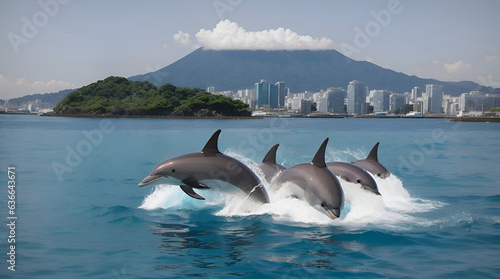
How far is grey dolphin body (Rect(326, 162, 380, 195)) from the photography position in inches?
417

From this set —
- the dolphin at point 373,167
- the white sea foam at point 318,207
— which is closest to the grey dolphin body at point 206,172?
the white sea foam at point 318,207

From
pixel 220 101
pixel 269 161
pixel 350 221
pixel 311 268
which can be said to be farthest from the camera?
pixel 220 101

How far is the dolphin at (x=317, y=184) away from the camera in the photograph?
29.6 ft

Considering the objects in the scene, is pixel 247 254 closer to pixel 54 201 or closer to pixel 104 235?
pixel 104 235

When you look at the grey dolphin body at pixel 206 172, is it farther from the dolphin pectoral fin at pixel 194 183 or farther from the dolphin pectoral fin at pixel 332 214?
the dolphin pectoral fin at pixel 332 214

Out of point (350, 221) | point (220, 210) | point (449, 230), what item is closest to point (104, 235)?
point (220, 210)

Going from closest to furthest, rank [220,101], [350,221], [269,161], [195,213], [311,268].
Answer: [311,268]
[350,221]
[195,213]
[269,161]
[220,101]

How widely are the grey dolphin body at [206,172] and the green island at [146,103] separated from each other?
137 metres

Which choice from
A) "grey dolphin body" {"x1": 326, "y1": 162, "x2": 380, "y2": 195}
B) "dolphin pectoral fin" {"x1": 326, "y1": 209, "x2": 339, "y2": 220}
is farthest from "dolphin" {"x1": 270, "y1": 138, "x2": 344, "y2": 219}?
"grey dolphin body" {"x1": 326, "y1": 162, "x2": 380, "y2": 195}

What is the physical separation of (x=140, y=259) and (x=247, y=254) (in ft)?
5.87

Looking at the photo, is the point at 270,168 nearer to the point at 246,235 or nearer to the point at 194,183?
the point at 194,183

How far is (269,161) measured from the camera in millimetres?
12203

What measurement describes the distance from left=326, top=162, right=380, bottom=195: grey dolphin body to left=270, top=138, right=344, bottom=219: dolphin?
143cm

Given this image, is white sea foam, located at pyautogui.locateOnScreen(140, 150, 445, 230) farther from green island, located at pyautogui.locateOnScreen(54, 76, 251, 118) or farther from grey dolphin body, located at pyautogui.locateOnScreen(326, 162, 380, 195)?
green island, located at pyautogui.locateOnScreen(54, 76, 251, 118)
